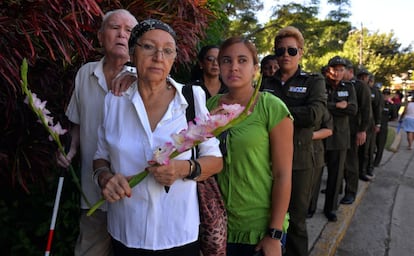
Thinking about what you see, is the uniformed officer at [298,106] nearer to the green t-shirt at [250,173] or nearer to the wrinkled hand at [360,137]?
the green t-shirt at [250,173]

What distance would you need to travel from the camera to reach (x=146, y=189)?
1.63 m

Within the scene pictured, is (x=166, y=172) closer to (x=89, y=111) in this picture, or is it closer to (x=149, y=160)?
(x=149, y=160)

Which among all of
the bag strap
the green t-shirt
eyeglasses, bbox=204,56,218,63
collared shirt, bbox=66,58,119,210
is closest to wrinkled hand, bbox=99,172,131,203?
the bag strap

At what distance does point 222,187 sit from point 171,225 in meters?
0.60

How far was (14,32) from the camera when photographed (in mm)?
1952

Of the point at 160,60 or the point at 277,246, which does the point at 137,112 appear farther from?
the point at 277,246

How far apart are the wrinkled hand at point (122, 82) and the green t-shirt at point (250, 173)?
2.07ft

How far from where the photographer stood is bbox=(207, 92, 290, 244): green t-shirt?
2072 mm

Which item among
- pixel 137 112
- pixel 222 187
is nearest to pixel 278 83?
pixel 222 187

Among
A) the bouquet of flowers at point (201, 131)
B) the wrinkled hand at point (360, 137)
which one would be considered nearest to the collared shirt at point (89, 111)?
the bouquet of flowers at point (201, 131)

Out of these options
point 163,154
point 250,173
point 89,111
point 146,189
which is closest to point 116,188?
point 146,189

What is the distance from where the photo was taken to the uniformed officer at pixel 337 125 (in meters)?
4.75

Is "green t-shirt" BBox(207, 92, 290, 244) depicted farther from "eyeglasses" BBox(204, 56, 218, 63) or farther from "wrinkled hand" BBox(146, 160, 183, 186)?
"eyeglasses" BBox(204, 56, 218, 63)

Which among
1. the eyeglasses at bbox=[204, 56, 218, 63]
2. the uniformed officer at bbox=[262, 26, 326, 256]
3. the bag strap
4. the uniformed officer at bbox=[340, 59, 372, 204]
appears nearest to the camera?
the bag strap
